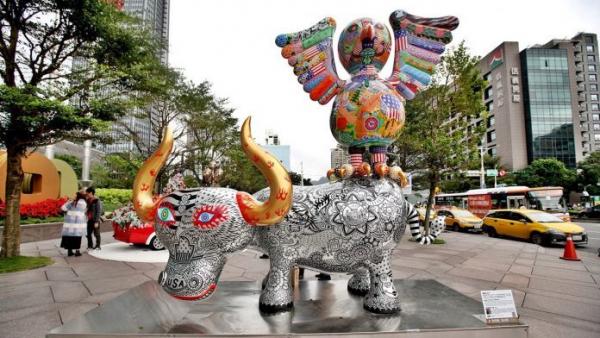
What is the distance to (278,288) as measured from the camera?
2953 mm

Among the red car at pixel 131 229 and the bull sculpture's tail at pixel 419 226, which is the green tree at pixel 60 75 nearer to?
the red car at pixel 131 229

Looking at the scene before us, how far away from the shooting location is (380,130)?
3.26 metres

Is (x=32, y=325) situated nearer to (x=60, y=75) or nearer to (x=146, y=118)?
(x=60, y=75)

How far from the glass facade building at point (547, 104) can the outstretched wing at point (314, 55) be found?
51.6 metres

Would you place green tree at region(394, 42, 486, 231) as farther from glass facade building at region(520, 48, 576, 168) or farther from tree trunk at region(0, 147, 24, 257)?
glass facade building at region(520, 48, 576, 168)

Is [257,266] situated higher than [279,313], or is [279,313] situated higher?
[279,313]

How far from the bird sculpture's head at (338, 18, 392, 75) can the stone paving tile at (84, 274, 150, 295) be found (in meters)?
4.34

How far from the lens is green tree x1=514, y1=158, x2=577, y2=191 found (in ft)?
107

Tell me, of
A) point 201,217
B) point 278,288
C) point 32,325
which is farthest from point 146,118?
point 278,288

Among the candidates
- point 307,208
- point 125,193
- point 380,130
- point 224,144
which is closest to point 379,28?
point 380,130

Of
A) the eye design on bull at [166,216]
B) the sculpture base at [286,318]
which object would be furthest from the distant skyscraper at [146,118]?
the eye design on bull at [166,216]

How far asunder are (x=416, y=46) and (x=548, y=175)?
38.6 metres

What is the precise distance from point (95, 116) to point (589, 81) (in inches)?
2731

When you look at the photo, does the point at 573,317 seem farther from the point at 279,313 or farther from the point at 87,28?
the point at 87,28
